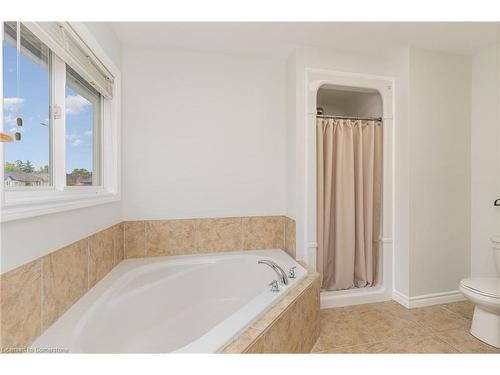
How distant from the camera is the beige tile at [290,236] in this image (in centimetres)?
215

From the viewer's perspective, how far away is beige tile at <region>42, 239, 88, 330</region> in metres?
1.04

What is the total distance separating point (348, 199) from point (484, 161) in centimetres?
122

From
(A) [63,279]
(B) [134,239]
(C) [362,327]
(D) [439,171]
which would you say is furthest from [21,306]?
(D) [439,171]

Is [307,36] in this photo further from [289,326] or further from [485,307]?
[485,307]

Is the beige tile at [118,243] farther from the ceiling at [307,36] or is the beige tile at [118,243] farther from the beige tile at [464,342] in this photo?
the beige tile at [464,342]

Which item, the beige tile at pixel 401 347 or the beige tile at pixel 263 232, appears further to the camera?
the beige tile at pixel 263 232

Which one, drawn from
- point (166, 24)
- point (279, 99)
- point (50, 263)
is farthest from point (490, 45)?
point (50, 263)

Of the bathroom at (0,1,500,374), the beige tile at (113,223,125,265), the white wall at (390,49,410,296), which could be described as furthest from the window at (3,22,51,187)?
the white wall at (390,49,410,296)

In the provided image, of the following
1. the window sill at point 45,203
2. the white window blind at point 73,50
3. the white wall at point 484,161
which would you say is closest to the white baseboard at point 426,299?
the white wall at point 484,161

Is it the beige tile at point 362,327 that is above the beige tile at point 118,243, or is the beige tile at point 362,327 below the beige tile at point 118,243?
below

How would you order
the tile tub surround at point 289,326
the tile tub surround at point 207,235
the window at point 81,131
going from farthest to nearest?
the tile tub surround at point 207,235 → the window at point 81,131 → the tile tub surround at point 289,326

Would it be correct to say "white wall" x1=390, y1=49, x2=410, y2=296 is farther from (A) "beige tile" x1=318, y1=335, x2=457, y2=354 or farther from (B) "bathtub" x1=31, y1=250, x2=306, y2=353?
(B) "bathtub" x1=31, y1=250, x2=306, y2=353

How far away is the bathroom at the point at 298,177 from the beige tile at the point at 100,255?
16mm
